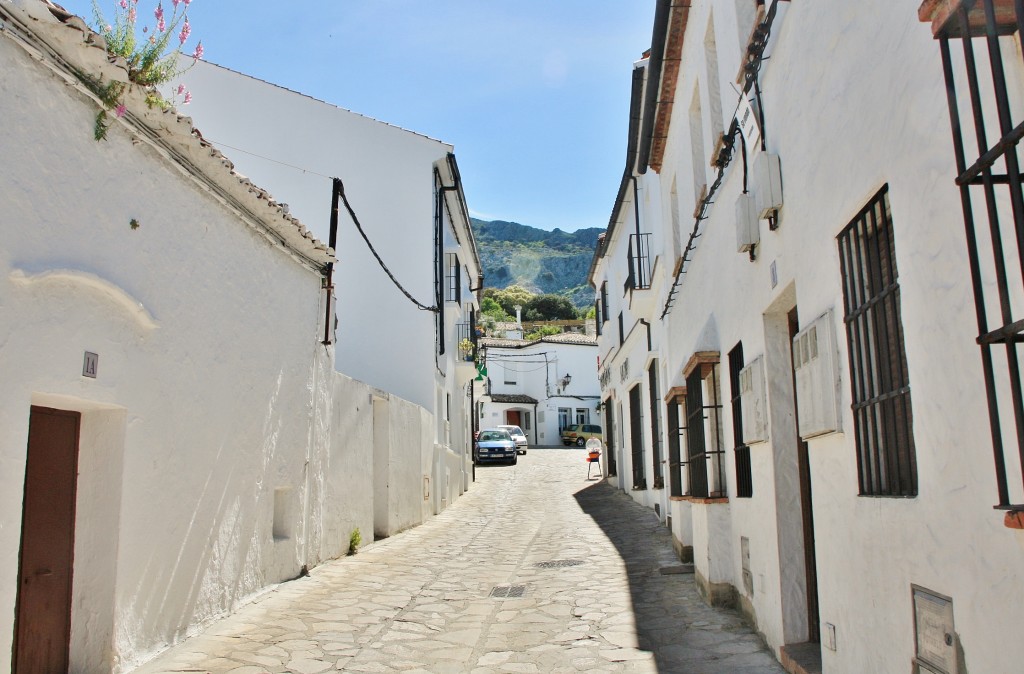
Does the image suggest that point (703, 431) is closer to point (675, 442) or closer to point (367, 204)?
point (675, 442)

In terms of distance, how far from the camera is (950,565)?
2.92m

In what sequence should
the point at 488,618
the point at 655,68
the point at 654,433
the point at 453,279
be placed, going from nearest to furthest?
the point at 488,618, the point at 655,68, the point at 654,433, the point at 453,279

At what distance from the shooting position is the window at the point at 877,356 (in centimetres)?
354

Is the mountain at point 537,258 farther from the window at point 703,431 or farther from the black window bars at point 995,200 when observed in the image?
the black window bars at point 995,200

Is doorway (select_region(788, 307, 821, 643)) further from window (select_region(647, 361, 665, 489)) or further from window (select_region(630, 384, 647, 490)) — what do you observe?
window (select_region(630, 384, 647, 490))

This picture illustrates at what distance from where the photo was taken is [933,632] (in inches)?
122

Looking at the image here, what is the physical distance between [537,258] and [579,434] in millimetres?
91709

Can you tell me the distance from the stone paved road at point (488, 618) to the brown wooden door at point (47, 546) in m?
0.70

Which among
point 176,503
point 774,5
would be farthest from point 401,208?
point 774,5

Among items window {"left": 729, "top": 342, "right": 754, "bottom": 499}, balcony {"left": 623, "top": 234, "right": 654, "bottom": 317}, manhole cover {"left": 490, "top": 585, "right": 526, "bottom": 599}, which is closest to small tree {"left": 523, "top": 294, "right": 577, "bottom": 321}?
balcony {"left": 623, "top": 234, "right": 654, "bottom": 317}

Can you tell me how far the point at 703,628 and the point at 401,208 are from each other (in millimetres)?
13118

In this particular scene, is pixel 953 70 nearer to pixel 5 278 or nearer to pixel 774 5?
pixel 774 5

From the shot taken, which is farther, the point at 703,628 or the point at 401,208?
the point at 401,208

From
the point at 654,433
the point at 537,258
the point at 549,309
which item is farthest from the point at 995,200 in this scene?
the point at 537,258
